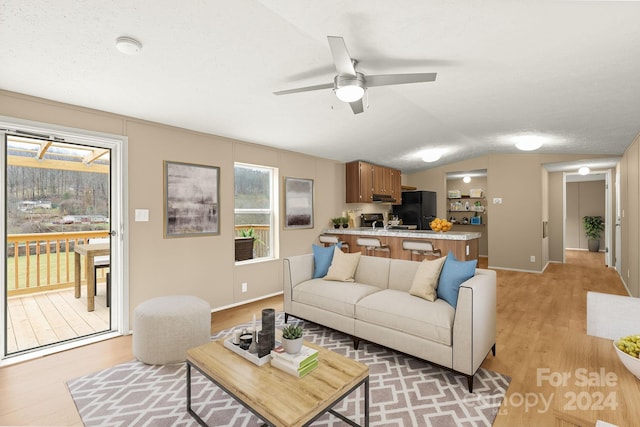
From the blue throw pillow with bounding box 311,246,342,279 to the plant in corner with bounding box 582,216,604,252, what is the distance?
9.38 metres

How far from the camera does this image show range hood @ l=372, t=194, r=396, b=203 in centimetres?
651

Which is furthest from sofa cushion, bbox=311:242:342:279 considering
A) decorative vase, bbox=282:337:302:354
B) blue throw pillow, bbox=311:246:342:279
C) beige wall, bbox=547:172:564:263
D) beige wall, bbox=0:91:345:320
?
beige wall, bbox=547:172:564:263

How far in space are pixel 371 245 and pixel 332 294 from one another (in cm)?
208

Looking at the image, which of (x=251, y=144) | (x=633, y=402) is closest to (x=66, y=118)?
(x=251, y=144)

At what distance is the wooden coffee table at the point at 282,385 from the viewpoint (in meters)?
1.47

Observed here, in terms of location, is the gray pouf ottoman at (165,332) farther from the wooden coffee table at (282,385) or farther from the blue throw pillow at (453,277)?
the blue throw pillow at (453,277)

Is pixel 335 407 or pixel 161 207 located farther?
pixel 161 207

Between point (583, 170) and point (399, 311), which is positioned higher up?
point (583, 170)

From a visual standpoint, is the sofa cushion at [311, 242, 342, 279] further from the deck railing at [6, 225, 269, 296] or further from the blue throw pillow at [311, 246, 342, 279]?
the deck railing at [6, 225, 269, 296]

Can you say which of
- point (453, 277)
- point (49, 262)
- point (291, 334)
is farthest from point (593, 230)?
point (49, 262)

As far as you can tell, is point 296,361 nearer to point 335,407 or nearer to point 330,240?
point 335,407

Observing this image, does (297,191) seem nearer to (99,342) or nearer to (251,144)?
(251,144)

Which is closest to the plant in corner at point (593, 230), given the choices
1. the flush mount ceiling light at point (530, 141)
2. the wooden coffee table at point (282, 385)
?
the flush mount ceiling light at point (530, 141)

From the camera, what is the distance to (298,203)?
5.30m
